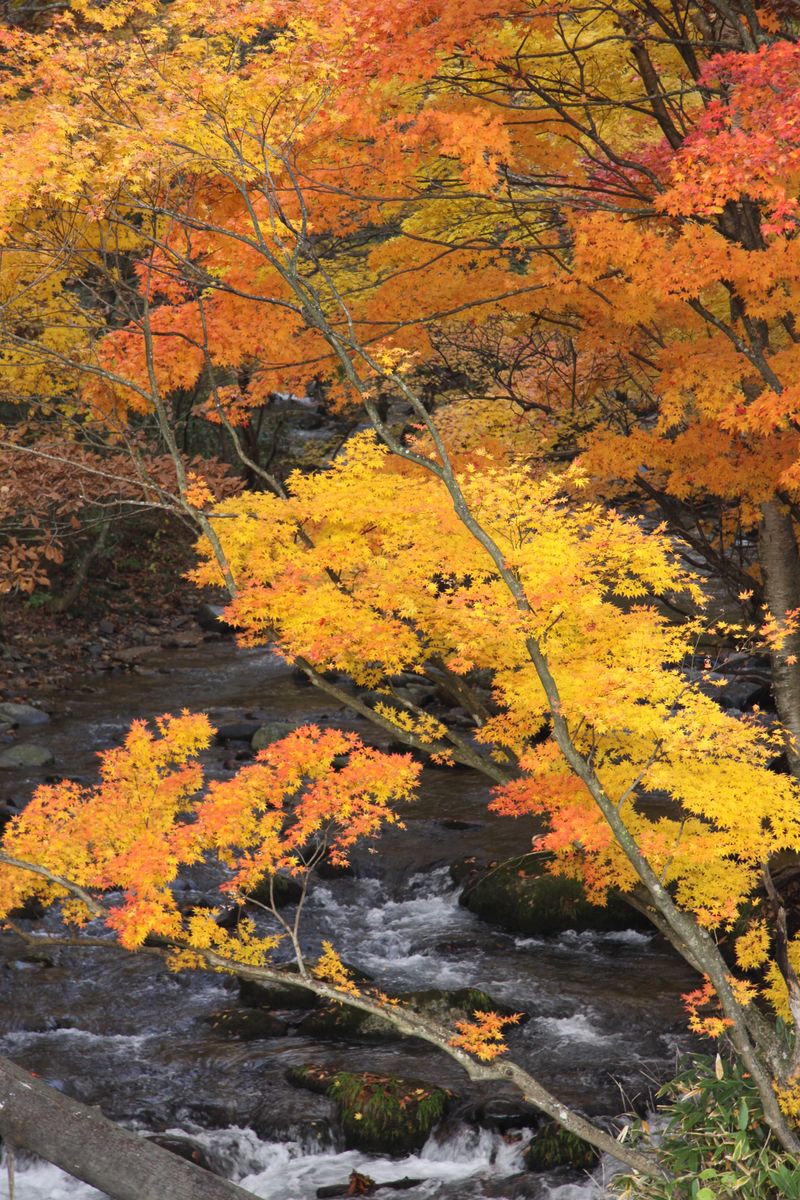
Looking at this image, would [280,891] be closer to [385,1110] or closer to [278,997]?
[278,997]

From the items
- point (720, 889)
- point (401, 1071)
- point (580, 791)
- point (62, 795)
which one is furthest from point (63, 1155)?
point (720, 889)

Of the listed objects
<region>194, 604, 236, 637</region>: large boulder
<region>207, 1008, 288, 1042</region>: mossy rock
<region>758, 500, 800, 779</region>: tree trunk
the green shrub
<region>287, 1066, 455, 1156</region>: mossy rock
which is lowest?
<region>194, 604, 236, 637</region>: large boulder

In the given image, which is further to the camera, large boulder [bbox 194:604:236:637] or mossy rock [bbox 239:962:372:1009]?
large boulder [bbox 194:604:236:637]

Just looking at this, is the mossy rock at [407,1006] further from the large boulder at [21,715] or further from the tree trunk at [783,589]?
the large boulder at [21,715]

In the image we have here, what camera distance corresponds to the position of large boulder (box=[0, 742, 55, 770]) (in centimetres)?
1716

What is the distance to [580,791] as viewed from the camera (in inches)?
368

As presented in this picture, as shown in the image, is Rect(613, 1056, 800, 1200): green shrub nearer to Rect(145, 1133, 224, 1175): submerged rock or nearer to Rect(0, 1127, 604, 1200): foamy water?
Rect(0, 1127, 604, 1200): foamy water

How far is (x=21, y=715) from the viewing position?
19469 mm

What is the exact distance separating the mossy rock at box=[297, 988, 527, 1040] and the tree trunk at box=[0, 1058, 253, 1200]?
3251 mm

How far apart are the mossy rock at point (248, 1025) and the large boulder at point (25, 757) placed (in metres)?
7.30

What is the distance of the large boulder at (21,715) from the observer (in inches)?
761

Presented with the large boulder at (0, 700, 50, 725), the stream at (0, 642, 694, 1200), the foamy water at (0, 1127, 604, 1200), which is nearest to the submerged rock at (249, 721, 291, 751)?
the stream at (0, 642, 694, 1200)

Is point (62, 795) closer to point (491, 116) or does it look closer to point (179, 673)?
point (491, 116)

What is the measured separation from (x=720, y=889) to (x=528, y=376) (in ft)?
44.3
